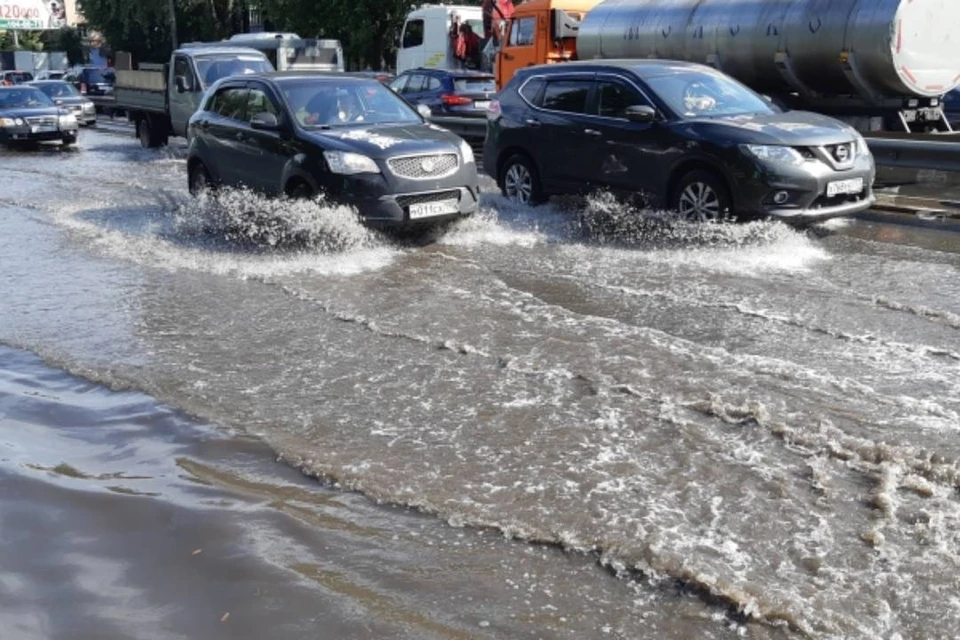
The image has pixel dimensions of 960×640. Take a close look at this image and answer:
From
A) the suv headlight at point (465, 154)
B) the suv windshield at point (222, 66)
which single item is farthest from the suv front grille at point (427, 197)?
the suv windshield at point (222, 66)

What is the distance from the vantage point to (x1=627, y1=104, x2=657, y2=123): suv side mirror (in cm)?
1053

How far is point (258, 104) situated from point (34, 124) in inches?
536

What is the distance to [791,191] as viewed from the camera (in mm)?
9617

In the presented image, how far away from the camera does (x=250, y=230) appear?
443 inches

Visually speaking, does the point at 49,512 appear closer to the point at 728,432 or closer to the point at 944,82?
the point at 728,432

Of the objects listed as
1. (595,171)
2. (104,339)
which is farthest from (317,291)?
(595,171)

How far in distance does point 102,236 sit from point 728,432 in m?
8.53

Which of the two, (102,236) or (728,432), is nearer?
(728,432)

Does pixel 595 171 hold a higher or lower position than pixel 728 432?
higher

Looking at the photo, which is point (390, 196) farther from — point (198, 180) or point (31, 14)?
point (31, 14)

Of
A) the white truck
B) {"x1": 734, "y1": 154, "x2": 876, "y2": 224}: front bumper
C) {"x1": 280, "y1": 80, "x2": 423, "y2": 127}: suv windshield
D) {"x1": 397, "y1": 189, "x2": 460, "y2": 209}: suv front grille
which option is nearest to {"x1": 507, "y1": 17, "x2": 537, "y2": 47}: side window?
the white truck

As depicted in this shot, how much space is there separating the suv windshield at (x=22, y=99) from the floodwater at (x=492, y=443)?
629 inches

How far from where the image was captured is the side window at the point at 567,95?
11.6 metres

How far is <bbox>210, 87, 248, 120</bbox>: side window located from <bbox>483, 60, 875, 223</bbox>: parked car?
115 inches
